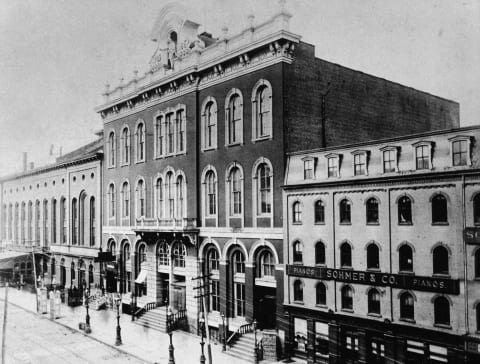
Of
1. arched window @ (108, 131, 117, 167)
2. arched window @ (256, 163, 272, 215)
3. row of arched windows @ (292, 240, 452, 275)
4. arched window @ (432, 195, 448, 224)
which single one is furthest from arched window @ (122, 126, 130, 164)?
arched window @ (432, 195, 448, 224)

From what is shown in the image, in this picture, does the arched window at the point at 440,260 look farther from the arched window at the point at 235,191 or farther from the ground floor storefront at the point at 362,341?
A: the arched window at the point at 235,191

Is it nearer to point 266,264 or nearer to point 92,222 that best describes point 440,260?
point 266,264

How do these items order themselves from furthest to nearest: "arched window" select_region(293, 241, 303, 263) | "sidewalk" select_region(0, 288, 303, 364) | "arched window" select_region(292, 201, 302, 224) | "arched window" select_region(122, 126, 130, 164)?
1. "arched window" select_region(122, 126, 130, 164)
2. "sidewalk" select_region(0, 288, 303, 364)
3. "arched window" select_region(292, 201, 302, 224)
4. "arched window" select_region(293, 241, 303, 263)

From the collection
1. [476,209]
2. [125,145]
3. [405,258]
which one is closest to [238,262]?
[405,258]

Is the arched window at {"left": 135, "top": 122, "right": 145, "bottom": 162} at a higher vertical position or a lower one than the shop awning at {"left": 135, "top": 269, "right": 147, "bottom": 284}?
higher

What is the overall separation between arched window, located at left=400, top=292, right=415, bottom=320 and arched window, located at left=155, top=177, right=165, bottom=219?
68.6ft

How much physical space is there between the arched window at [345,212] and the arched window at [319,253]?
1.87 m

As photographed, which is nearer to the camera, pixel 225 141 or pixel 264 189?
pixel 264 189

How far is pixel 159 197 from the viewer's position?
36.6m

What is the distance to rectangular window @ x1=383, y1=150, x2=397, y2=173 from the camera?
20938mm

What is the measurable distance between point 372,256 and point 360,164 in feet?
14.4

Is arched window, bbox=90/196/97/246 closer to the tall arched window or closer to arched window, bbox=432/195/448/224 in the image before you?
the tall arched window

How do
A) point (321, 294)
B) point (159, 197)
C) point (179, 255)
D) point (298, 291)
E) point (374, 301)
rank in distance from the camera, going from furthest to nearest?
point (159, 197)
point (179, 255)
point (298, 291)
point (321, 294)
point (374, 301)

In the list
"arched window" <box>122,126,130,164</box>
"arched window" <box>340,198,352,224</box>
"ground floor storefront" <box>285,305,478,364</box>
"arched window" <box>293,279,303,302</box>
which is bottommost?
"ground floor storefront" <box>285,305,478,364</box>
